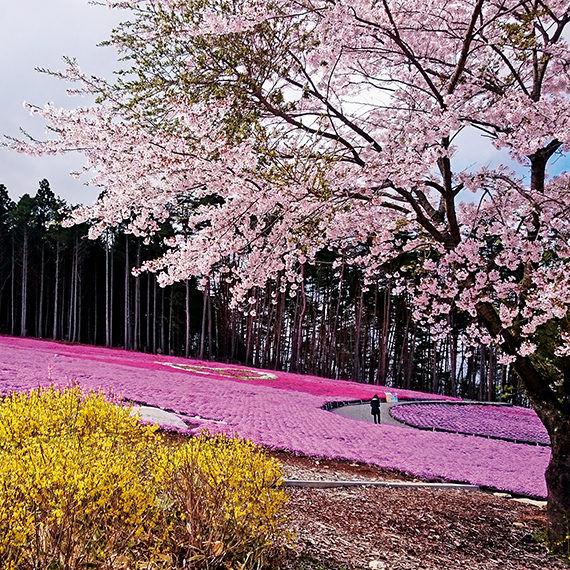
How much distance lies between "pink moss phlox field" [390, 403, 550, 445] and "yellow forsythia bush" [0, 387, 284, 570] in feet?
54.6

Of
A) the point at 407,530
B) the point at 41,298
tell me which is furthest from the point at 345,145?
the point at 41,298

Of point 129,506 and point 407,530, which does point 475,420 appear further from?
point 129,506

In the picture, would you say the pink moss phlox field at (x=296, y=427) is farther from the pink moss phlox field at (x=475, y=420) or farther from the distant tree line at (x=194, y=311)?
the distant tree line at (x=194, y=311)

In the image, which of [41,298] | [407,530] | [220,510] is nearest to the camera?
[220,510]

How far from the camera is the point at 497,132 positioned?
26.2 ft

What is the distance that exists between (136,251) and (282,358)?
15.7m

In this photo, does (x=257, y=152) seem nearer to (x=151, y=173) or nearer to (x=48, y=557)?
(x=151, y=173)

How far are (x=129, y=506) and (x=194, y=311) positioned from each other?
4773 cm

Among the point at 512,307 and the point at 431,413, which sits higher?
the point at 512,307

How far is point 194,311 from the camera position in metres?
50.8

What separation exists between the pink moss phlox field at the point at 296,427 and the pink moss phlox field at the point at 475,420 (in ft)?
7.23

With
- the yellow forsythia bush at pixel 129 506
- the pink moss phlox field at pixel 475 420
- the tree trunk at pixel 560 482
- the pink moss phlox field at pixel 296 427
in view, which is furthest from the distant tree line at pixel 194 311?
the yellow forsythia bush at pixel 129 506

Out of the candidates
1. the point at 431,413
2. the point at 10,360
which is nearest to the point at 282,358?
the point at 431,413

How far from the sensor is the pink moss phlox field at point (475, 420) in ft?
66.5
